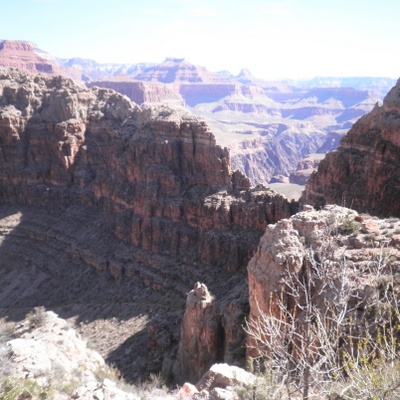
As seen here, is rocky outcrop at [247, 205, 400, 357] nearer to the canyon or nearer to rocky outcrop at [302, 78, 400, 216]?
the canyon

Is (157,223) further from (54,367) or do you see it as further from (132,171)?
(54,367)

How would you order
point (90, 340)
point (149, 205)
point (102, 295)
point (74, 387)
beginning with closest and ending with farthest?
point (74, 387), point (90, 340), point (102, 295), point (149, 205)

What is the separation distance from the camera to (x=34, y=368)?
18922 millimetres

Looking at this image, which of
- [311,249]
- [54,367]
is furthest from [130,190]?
[311,249]

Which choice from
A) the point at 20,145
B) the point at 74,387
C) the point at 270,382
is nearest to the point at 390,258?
the point at 270,382

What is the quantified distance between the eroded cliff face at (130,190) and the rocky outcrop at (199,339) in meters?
1.45

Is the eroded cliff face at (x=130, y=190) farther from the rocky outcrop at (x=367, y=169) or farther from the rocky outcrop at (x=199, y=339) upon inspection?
the rocky outcrop at (x=367, y=169)

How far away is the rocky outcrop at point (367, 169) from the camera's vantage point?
38.9 metres

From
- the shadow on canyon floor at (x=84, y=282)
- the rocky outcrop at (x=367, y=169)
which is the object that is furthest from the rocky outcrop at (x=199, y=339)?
the rocky outcrop at (x=367, y=169)

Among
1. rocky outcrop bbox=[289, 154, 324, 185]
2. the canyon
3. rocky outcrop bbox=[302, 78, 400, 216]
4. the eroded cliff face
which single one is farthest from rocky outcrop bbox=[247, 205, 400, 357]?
rocky outcrop bbox=[289, 154, 324, 185]

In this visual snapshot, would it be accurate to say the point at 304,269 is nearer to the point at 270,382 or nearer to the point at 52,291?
the point at 270,382

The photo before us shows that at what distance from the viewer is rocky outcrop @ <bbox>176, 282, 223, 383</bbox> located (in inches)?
1209

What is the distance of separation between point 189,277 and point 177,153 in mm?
18030

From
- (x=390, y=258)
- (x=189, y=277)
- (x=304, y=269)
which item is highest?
(x=390, y=258)
